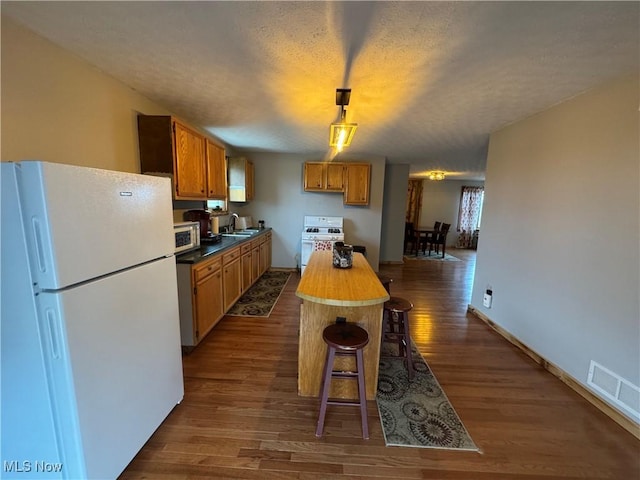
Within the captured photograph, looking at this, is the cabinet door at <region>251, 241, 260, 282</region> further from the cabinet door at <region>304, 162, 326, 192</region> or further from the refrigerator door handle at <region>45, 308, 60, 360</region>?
the refrigerator door handle at <region>45, 308, 60, 360</region>

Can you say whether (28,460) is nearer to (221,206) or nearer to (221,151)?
(221,151)

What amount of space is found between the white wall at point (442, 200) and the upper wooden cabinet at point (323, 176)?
522 cm

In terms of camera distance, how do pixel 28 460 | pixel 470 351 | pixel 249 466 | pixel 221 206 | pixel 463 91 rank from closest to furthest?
pixel 28 460 < pixel 249 466 < pixel 463 91 < pixel 470 351 < pixel 221 206

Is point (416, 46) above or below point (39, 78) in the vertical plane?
above

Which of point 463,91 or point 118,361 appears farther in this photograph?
point 463,91

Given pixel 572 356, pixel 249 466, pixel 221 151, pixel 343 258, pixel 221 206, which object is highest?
pixel 221 151

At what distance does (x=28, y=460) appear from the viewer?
1.13 metres

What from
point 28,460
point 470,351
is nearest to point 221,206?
point 28,460

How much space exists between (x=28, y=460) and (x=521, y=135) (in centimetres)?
431

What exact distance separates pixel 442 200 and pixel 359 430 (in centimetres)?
899

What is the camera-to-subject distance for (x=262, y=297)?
13.0 feet

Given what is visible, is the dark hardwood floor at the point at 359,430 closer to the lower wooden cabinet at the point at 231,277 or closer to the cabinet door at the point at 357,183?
the lower wooden cabinet at the point at 231,277

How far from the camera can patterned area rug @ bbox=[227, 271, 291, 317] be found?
343cm

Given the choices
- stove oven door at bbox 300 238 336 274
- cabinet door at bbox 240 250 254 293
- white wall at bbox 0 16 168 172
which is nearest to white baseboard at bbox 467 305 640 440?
stove oven door at bbox 300 238 336 274
